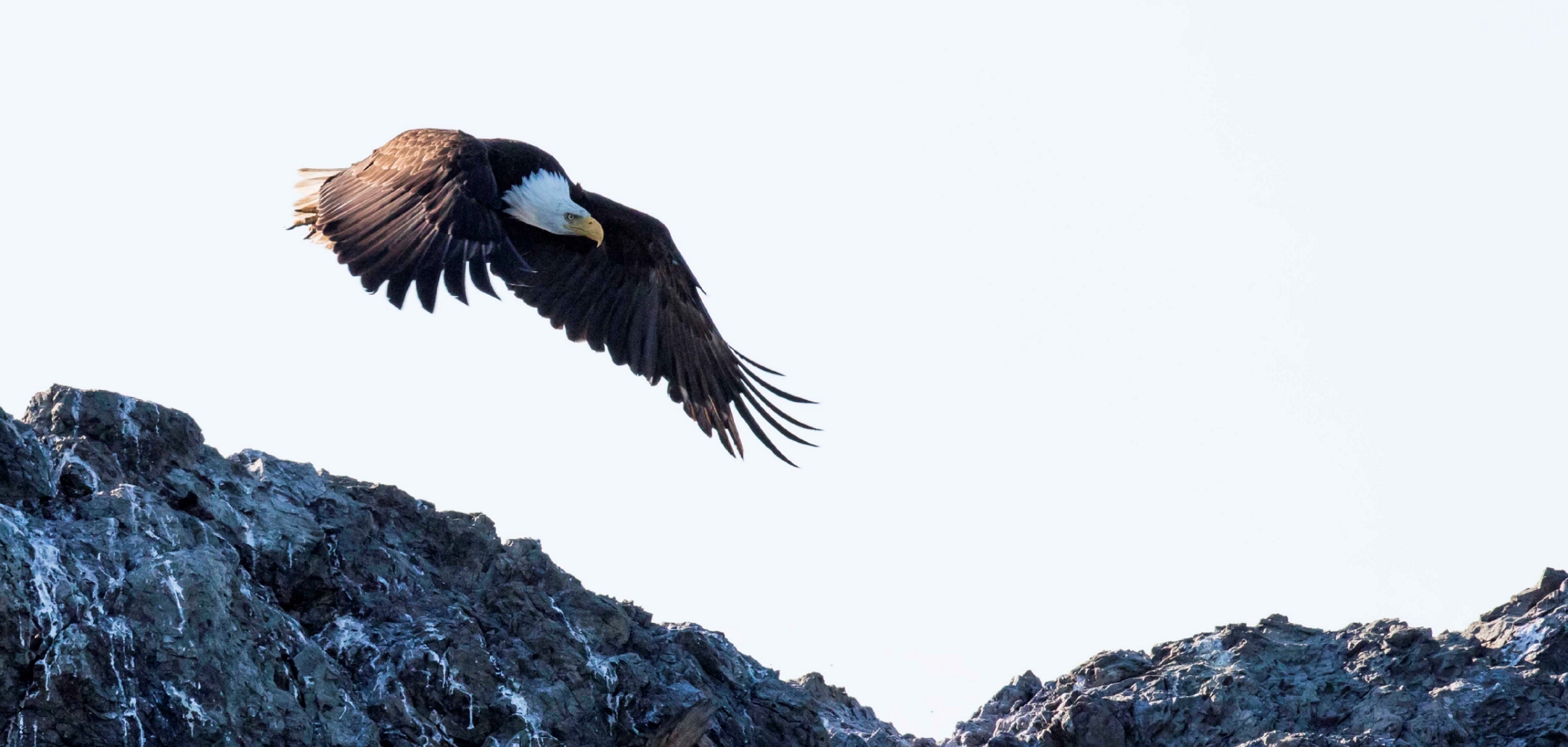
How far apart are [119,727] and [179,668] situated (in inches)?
15.3

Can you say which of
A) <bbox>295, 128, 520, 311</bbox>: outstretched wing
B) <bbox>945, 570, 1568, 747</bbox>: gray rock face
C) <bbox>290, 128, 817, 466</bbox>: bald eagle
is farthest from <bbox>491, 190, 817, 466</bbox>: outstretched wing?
<bbox>945, 570, 1568, 747</bbox>: gray rock face

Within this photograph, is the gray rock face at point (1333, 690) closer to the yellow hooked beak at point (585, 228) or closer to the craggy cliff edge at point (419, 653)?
the craggy cliff edge at point (419, 653)

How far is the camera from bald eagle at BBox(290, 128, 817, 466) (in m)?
9.46

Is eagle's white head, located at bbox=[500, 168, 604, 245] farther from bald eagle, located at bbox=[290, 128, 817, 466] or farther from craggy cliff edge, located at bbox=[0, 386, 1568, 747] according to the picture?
craggy cliff edge, located at bbox=[0, 386, 1568, 747]

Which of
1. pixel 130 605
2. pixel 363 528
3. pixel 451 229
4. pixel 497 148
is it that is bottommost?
pixel 130 605

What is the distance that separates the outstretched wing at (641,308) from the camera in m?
11.9

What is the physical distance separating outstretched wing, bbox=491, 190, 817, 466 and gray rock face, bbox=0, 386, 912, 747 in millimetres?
2065

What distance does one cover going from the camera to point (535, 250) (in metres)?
12.0

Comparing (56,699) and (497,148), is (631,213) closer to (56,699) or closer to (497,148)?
(497,148)

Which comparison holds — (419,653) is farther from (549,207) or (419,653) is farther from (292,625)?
(549,207)

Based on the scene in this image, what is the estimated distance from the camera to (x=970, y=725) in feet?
35.7

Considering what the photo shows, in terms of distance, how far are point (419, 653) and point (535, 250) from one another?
382cm

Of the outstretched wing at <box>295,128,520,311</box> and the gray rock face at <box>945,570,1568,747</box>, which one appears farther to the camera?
the gray rock face at <box>945,570,1568,747</box>

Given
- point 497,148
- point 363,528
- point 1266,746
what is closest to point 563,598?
point 363,528
